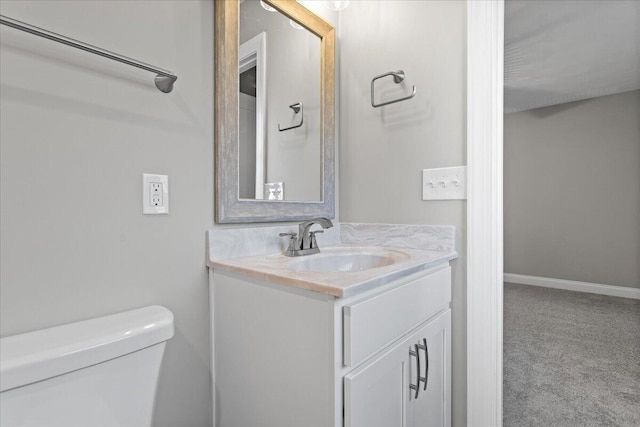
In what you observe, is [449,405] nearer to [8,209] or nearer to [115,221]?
[115,221]

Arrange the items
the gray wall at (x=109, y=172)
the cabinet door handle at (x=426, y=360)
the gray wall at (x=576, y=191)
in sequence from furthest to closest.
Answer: the gray wall at (x=576, y=191)
the cabinet door handle at (x=426, y=360)
the gray wall at (x=109, y=172)

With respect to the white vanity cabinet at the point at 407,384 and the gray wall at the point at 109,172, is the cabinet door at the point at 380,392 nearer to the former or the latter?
the white vanity cabinet at the point at 407,384

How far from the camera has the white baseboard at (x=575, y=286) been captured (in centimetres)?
340

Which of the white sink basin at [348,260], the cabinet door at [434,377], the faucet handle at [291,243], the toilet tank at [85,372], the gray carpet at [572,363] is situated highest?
the faucet handle at [291,243]

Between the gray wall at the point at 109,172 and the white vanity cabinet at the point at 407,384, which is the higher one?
the gray wall at the point at 109,172

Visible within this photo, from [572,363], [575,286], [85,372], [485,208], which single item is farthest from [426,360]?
[575,286]

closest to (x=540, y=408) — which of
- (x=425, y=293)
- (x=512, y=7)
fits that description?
(x=425, y=293)

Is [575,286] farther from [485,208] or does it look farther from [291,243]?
[291,243]

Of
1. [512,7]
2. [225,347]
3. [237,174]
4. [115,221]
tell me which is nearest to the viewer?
[115,221]

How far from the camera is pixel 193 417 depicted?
100 centimetres

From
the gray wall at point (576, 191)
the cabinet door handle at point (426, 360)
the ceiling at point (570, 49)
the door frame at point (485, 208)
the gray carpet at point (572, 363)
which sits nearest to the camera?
the cabinet door handle at point (426, 360)

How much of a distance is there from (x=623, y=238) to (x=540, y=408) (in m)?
2.99


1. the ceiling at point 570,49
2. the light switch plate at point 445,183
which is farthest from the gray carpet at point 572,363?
the ceiling at point 570,49

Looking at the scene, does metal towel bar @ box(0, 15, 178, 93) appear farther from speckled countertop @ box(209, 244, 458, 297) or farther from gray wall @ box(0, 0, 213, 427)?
speckled countertop @ box(209, 244, 458, 297)
